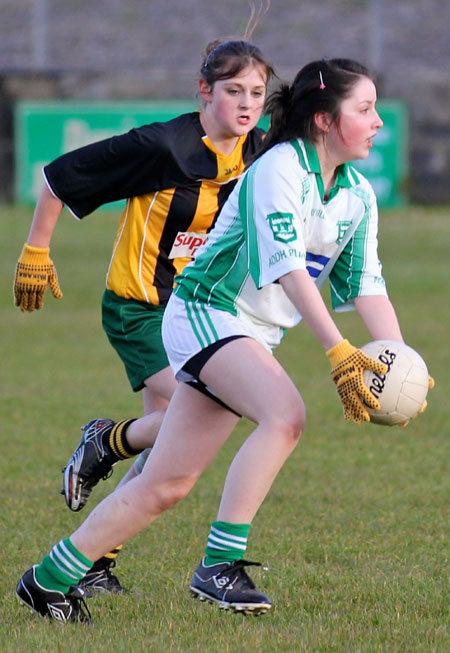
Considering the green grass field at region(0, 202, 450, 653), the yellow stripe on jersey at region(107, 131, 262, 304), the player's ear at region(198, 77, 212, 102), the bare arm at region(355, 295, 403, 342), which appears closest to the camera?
the green grass field at region(0, 202, 450, 653)

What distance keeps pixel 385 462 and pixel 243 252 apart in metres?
3.43

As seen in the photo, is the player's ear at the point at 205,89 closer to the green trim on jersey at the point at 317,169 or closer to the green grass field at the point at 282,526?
the green trim on jersey at the point at 317,169

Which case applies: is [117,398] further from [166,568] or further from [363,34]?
[363,34]

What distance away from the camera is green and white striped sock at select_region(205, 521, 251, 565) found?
12.8ft

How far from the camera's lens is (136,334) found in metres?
5.11

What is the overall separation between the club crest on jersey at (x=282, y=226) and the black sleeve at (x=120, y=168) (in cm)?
130

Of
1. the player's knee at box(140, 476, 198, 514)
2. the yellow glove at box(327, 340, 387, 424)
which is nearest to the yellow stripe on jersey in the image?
the player's knee at box(140, 476, 198, 514)

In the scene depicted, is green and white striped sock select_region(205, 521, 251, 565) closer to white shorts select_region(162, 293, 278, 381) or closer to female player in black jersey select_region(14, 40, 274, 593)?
white shorts select_region(162, 293, 278, 381)

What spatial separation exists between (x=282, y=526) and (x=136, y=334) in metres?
1.26

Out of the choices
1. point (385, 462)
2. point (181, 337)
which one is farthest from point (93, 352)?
point (181, 337)

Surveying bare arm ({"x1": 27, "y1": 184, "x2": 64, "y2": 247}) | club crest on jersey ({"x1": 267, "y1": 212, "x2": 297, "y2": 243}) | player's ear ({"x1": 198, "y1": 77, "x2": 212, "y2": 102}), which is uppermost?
player's ear ({"x1": 198, "y1": 77, "x2": 212, "y2": 102})

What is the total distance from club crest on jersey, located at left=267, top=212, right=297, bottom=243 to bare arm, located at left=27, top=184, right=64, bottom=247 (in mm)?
1489

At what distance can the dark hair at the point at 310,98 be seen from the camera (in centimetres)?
401

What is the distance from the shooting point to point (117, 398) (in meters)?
9.13
